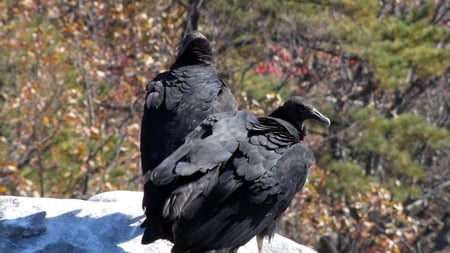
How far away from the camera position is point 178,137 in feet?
15.6

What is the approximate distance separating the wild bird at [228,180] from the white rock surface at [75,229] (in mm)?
565

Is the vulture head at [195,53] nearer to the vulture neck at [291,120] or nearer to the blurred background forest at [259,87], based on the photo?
the vulture neck at [291,120]

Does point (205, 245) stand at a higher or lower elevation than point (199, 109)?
lower

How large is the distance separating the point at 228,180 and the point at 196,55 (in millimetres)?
1477

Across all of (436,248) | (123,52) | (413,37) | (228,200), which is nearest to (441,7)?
(413,37)

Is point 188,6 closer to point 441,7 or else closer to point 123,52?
point 123,52

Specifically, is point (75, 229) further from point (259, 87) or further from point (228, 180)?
point (259, 87)

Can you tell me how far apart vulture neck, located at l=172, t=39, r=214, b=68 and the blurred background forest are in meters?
2.79

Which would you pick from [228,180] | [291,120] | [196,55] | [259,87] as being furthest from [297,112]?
[259,87]

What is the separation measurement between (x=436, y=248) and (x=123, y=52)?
4.17 metres

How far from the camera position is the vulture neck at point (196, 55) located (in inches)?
215

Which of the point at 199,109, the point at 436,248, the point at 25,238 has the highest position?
the point at 199,109

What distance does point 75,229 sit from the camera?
4.86 meters

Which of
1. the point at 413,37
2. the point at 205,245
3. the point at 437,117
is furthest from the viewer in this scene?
the point at 437,117
